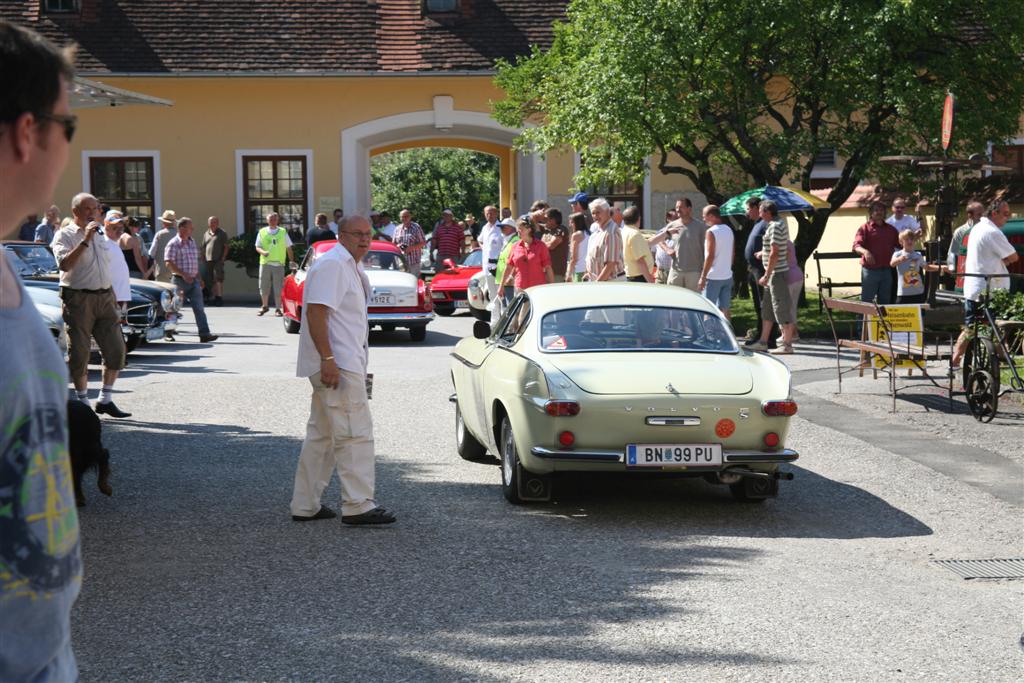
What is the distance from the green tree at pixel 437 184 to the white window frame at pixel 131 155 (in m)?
26.5

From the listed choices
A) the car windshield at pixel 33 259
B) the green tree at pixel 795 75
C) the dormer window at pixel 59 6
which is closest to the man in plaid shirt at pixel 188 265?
the car windshield at pixel 33 259

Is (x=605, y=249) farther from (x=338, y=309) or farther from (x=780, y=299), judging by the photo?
(x=338, y=309)

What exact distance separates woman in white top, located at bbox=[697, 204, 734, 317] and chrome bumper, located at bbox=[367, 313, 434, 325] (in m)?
4.48

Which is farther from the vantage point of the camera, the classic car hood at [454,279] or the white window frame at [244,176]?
the white window frame at [244,176]

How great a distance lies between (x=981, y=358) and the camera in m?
11.8

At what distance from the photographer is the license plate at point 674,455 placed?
7.71 meters

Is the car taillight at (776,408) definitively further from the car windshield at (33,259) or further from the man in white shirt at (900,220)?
the man in white shirt at (900,220)

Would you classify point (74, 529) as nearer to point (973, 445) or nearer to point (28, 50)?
point (28, 50)

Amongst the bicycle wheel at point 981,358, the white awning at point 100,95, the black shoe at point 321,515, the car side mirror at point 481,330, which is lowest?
the black shoe at point 321,515

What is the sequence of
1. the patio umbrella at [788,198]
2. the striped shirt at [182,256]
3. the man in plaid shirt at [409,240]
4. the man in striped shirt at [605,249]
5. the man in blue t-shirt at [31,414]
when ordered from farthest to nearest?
the man in plaid shirt at [409,240] < the patio umbrella at [788,198] < the striped shirt at [182,256] < the man in striped shirt at [605,249] < the man in blue t-shirt at [31,414]

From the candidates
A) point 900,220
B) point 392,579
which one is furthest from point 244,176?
point 392,579

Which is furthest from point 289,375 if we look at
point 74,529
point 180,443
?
point 74,529

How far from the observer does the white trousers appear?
7691 millimetres

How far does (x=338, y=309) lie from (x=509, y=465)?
1450mm
